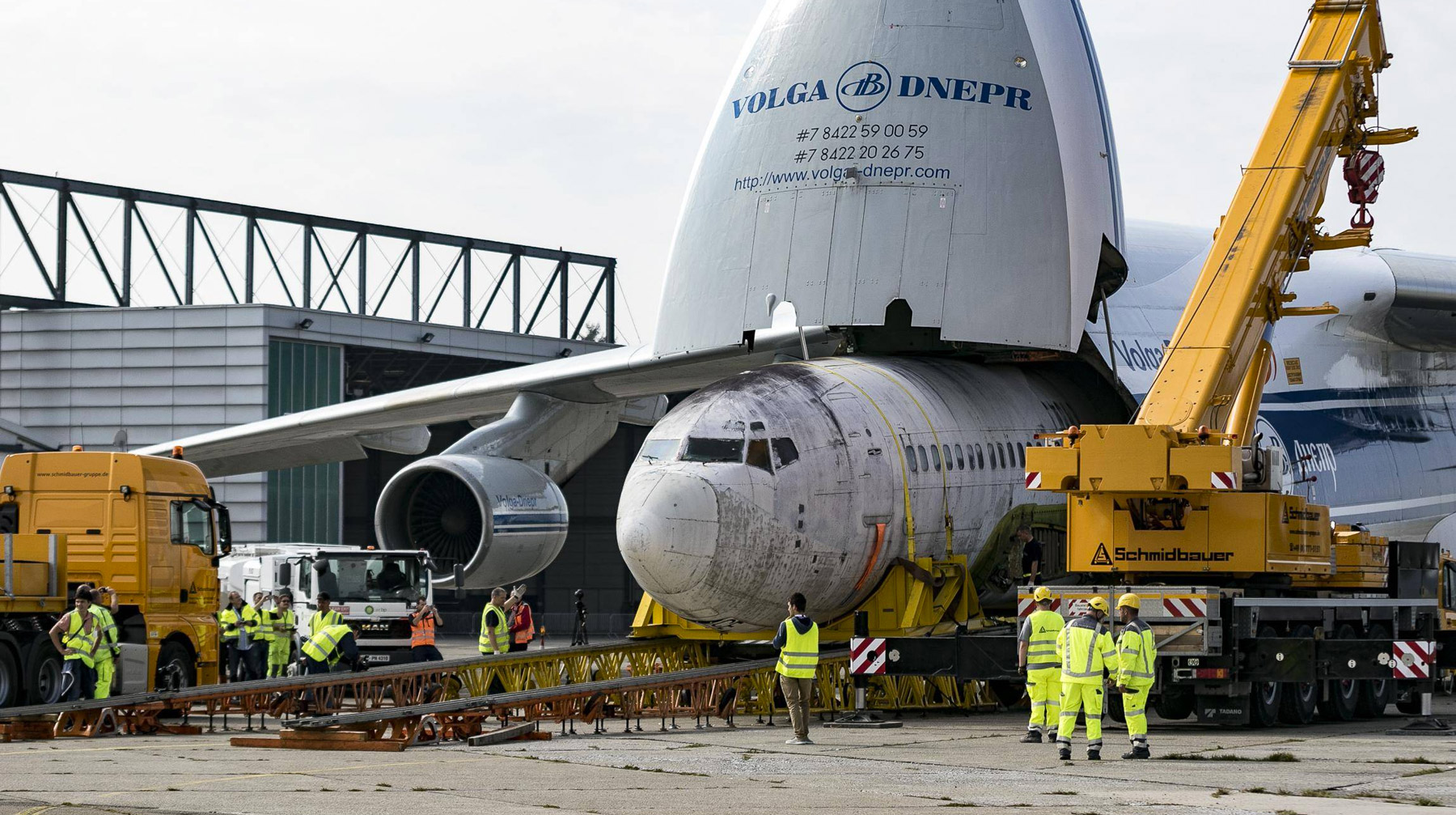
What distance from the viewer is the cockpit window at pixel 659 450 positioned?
53.9 ft

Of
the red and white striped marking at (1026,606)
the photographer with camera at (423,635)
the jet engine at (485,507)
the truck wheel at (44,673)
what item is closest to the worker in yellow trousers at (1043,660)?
the red and white striped marking at (1026,606)

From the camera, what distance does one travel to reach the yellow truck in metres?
19.9

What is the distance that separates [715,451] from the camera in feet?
53.5

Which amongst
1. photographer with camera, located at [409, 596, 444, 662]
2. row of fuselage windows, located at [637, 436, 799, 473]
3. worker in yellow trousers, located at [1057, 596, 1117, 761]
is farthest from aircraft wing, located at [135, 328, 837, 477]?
worker in yellow trousers, located at [1057, 596, 1117, 761]

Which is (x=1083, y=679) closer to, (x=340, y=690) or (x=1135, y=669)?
(x=1135, y=669)

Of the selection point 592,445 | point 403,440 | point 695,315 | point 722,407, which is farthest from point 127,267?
point 722,407

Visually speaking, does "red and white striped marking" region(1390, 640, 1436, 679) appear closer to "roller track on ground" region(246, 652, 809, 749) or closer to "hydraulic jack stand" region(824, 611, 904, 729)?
"hydraulic jack stand" region(824, 611, 904, 729)

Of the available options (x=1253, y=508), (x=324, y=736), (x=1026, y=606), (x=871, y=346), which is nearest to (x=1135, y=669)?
(x=1026, y=606)

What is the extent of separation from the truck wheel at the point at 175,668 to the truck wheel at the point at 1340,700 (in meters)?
11.5

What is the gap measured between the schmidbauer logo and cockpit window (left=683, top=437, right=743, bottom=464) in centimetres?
457

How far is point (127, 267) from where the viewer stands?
141 ft

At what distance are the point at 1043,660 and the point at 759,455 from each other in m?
3.15

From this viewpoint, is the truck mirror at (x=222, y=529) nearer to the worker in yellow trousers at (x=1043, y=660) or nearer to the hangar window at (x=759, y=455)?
the hangar window at (x=759, y=455)

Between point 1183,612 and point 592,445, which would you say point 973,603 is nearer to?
point 1183,612
